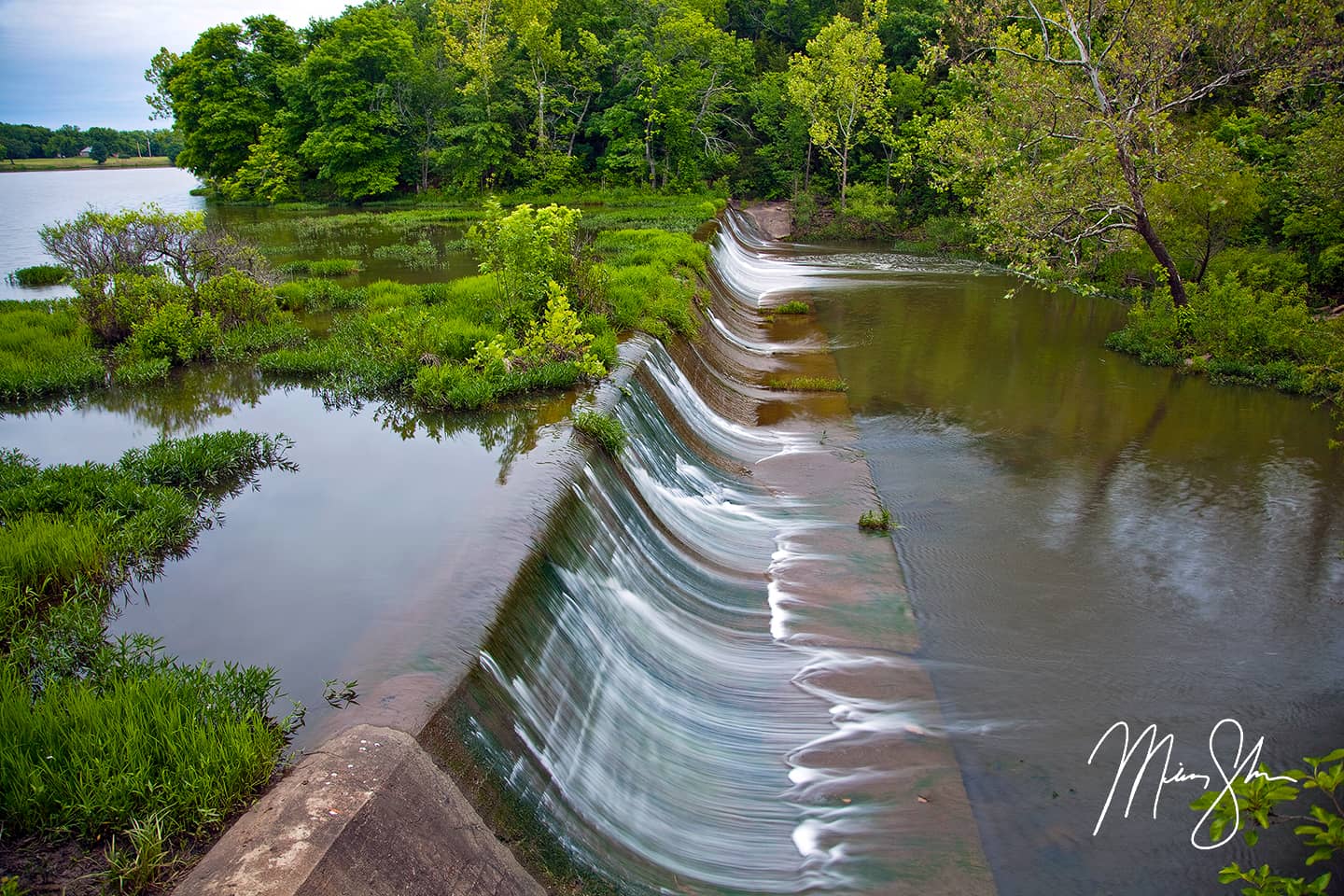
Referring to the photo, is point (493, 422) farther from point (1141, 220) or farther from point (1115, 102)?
point (1115, 102)

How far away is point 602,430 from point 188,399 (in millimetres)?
6491

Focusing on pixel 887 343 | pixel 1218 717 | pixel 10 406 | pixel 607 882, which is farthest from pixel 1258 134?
pixel 10 406

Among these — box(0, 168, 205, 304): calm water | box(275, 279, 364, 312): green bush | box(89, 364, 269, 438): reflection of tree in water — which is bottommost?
box(89, 364, 269, 438): reflection of tree in water

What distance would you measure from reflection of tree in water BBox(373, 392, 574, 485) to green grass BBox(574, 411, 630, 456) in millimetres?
591

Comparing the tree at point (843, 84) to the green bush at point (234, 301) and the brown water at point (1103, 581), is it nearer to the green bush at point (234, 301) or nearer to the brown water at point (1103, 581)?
the brown water at point (1103, 581)

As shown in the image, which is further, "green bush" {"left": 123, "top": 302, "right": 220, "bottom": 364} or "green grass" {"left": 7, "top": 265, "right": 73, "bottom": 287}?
"green grass" {"left": 7, "top": 265, "right": 73, "bottom": 287}

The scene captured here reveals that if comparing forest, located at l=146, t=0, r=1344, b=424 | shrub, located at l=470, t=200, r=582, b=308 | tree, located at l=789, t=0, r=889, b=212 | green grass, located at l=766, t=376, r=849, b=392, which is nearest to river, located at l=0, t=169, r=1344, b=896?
green grass, located at l=766, t=376, r=849, b=392

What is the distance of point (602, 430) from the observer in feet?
31.3

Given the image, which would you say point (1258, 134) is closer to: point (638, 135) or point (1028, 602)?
point (1028, 602)

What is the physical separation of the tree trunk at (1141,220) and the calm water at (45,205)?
2337 centimetres

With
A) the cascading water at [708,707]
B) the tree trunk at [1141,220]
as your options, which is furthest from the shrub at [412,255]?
the tree trunk at [1141,220]

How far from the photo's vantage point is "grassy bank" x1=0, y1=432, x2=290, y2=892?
389 centimetres

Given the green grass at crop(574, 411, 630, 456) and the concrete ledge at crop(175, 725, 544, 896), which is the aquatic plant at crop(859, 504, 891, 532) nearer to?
the green grass at crop(574, 411, 630, 456)

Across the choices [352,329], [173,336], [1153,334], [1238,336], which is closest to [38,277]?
[173,336]
